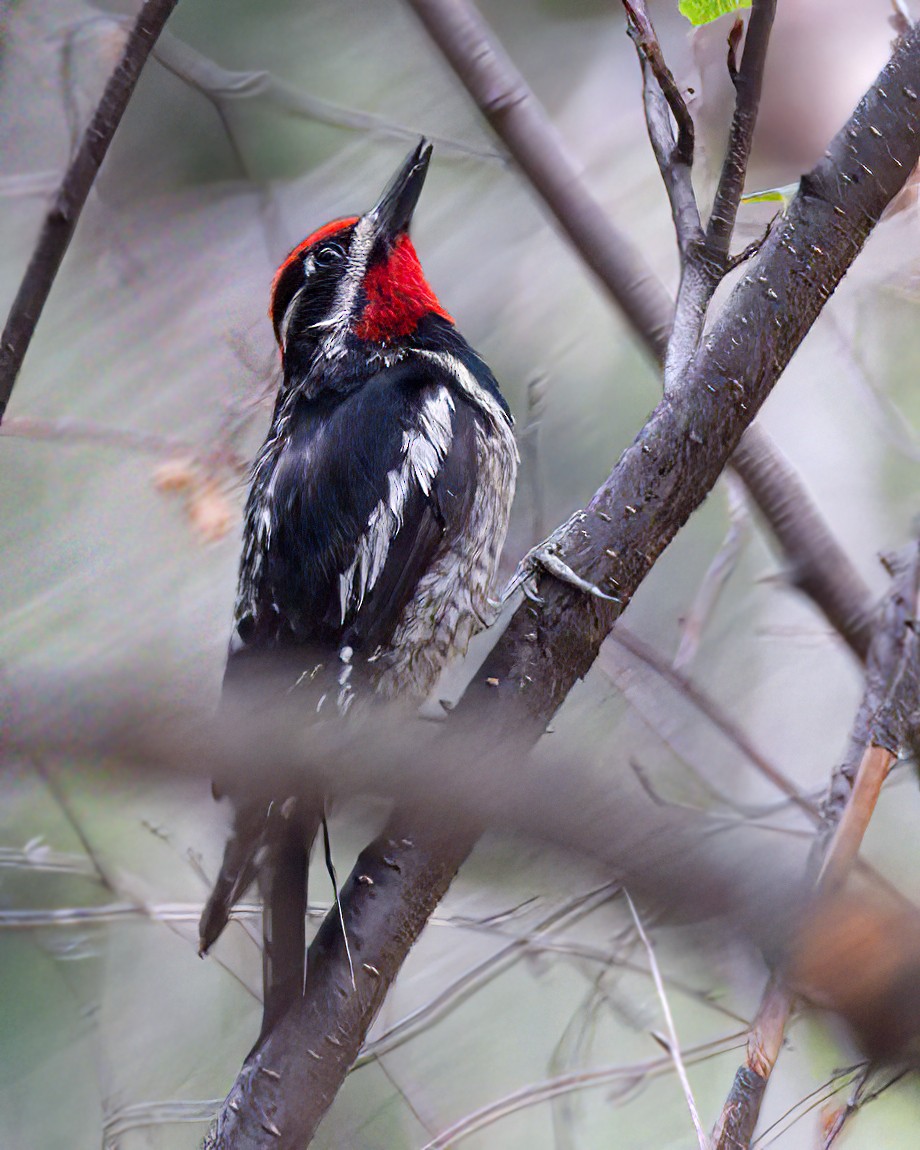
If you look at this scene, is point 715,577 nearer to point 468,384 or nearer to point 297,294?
point 468,384

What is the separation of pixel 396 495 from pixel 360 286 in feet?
1.44

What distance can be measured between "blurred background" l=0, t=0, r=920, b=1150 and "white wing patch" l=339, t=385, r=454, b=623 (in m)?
0.24

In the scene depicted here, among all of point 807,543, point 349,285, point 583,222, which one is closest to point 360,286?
point 349,285

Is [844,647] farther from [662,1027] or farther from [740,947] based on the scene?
[740,947]

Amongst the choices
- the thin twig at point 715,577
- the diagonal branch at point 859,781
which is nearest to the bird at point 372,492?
the thin twig at point 715,577

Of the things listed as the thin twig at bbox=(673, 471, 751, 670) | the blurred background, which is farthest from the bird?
the thin twig at bbox=(673, 471, 751, 670)

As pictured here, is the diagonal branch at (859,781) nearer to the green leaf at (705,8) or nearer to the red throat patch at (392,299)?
the green leaf at (705,8)

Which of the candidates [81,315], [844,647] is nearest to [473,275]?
[81,315]

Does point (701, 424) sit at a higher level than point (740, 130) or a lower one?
lower

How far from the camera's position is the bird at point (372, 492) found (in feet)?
5.19

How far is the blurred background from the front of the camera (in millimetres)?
1652

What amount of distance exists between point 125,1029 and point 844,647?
1.37 metres

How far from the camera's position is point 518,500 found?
6.66 feet

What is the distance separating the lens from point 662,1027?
5.45 feet
